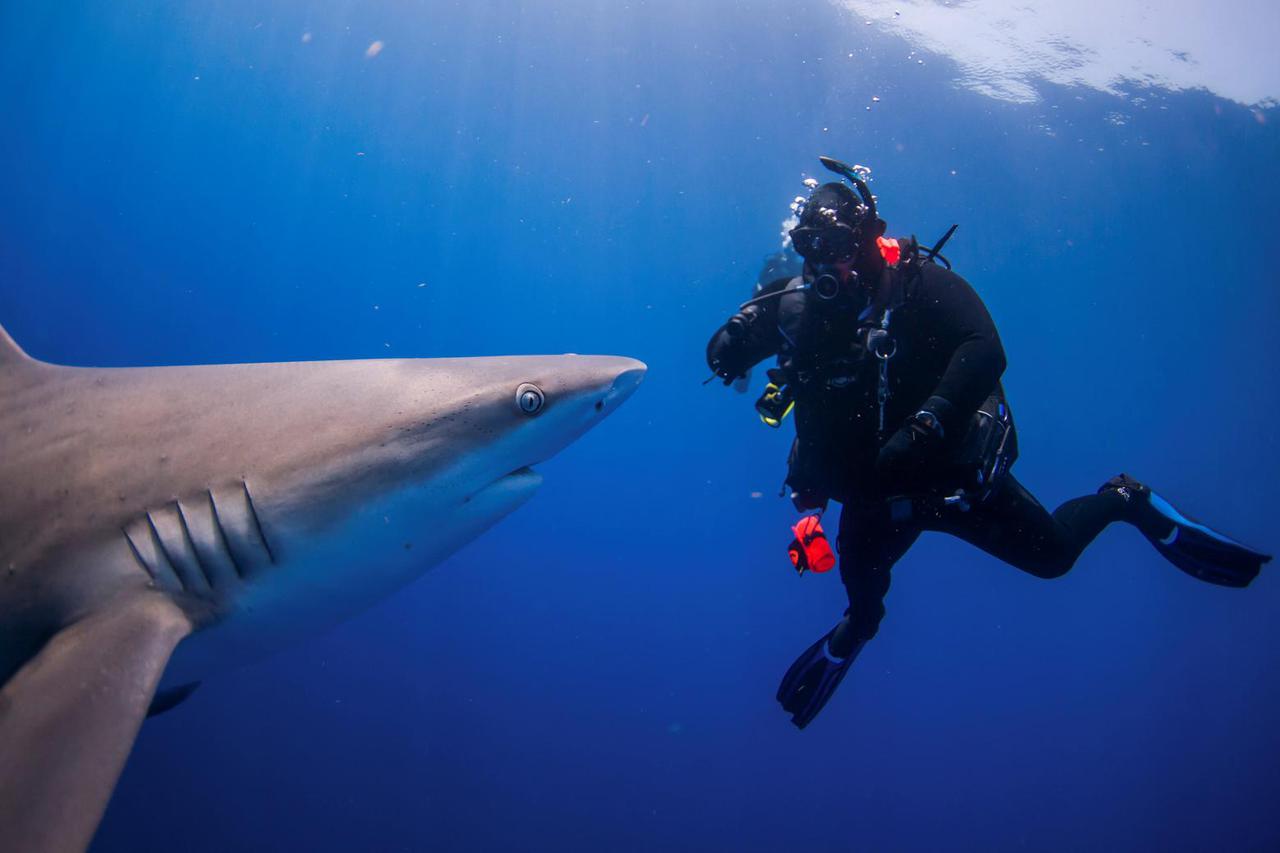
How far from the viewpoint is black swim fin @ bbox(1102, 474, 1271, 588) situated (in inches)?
214

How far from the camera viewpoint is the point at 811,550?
194 inches

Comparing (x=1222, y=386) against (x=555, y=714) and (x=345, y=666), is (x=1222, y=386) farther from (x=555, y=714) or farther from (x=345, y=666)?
(x=345, y=666)

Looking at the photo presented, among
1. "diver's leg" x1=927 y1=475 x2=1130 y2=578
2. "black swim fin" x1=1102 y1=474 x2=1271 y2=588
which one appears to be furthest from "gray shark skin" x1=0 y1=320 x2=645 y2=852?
"black swim fin" x1=1102 y1=474 x2=1271 y2=588

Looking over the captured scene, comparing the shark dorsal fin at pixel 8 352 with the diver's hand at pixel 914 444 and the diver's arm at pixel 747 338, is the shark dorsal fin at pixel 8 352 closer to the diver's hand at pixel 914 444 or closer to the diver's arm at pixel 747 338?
the diver's arm at pixel 747 338

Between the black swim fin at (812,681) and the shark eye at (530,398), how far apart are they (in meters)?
4.19

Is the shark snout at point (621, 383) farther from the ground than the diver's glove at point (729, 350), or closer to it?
farther from the ground

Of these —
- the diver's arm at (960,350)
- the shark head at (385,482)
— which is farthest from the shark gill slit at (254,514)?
the diver's arm at (960,350)

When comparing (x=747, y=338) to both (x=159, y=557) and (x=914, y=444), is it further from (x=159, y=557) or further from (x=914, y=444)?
(x=159, y=557)

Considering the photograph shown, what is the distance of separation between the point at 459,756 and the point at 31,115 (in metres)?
52.2

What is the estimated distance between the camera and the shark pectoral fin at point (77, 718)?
1389 mm

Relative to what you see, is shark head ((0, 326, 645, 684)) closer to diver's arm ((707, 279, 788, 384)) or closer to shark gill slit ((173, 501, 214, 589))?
shark gill slit ((173, 501, 214, 589))

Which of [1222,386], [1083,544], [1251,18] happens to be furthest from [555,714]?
[1222,386]

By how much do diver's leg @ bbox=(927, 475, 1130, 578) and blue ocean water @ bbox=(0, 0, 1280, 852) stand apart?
12168mm

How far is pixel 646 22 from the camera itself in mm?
25719
